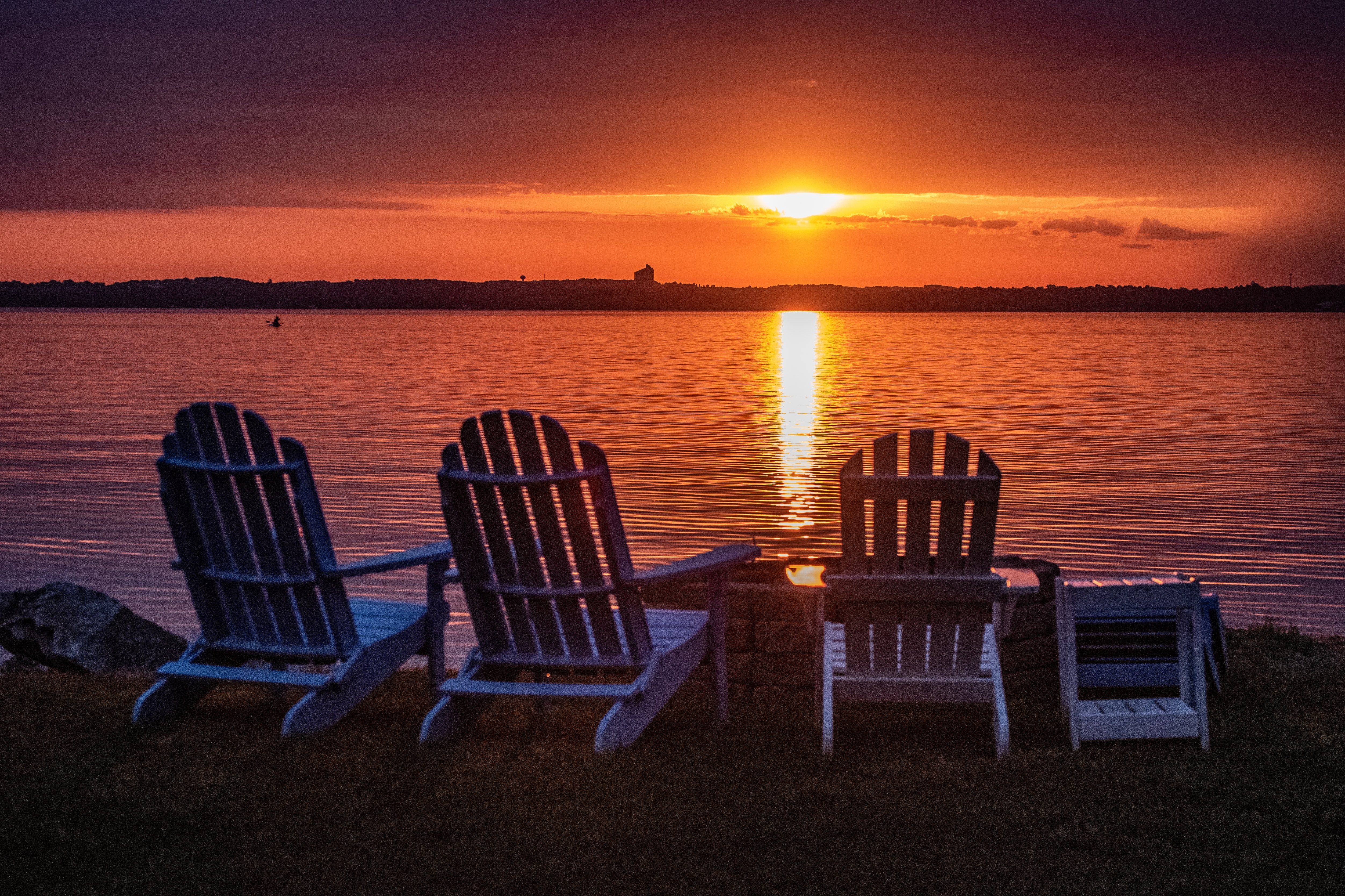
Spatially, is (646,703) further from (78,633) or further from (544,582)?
(78,633)

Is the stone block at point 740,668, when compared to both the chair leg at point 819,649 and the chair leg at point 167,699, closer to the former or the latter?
the chair leg at point 819,649

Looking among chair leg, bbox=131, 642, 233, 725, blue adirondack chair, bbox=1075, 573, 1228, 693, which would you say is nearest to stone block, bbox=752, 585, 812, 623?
blue adirondack chair, bbox=1075, 573, 1228, 693

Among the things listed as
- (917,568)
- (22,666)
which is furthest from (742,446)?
(917,568)

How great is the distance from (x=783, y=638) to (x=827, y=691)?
0.74 meters

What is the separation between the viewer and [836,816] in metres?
3.90

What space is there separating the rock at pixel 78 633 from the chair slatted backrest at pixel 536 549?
2531 mm

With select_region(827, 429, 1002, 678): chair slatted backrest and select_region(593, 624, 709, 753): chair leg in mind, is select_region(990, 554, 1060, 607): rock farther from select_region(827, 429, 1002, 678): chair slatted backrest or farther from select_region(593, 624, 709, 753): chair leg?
select_region(593, 624, 709, 753): chair leg

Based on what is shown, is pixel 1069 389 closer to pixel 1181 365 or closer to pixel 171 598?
pixel 1181 365

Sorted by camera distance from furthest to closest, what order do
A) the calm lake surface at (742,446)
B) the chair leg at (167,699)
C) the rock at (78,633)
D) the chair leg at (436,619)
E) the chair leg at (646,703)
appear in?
1. the calm lake surface at (742,446)
2. the rock at (78,633)
3. the chair leg at (436,619)
4. the chair leg at (167,699)
5. the chair leg at (646,703)

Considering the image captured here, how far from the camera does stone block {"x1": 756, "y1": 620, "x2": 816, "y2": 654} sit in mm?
5363

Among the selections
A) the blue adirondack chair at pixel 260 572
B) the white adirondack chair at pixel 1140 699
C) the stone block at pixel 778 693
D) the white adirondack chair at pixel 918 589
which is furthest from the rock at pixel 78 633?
the white adirondack chair at pixel 1140 699

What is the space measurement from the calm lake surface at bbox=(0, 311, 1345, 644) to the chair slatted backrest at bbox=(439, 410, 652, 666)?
10.0ft

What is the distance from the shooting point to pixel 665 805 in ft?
13.0

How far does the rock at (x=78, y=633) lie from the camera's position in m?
6.12
